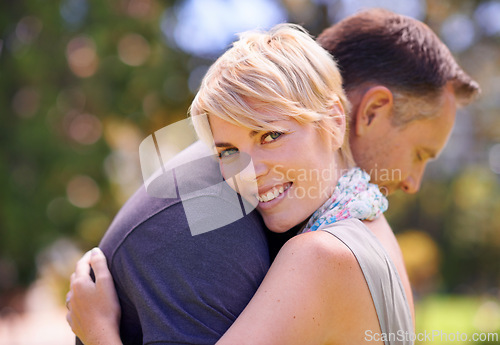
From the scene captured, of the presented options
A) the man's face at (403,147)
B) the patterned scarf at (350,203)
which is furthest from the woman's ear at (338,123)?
the man's face at (403,147)

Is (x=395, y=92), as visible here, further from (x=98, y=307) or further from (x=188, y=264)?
(x=98, y=307)

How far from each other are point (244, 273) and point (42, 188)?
19.8 ft

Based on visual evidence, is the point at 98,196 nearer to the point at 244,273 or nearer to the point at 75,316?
the point at 75,316

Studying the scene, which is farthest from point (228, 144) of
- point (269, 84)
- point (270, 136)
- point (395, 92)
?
point (395, 92)

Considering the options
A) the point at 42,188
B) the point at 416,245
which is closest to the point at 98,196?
the point at 42,188

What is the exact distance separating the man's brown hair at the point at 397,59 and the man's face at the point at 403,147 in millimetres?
52

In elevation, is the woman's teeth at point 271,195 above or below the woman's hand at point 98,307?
above

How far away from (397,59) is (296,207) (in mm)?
973

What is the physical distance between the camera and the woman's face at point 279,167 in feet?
5.42

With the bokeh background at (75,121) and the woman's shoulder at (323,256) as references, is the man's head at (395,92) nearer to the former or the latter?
the woman's shoulder at (323,256)

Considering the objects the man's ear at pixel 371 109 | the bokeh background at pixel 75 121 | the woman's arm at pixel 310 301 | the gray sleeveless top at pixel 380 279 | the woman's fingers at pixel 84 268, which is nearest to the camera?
the woman's arm at pixel 310 301

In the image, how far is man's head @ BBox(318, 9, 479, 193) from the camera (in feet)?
7.29

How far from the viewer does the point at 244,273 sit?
148 centimetres

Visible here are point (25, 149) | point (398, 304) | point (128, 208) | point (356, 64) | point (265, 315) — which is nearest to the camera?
point (265, 315)
